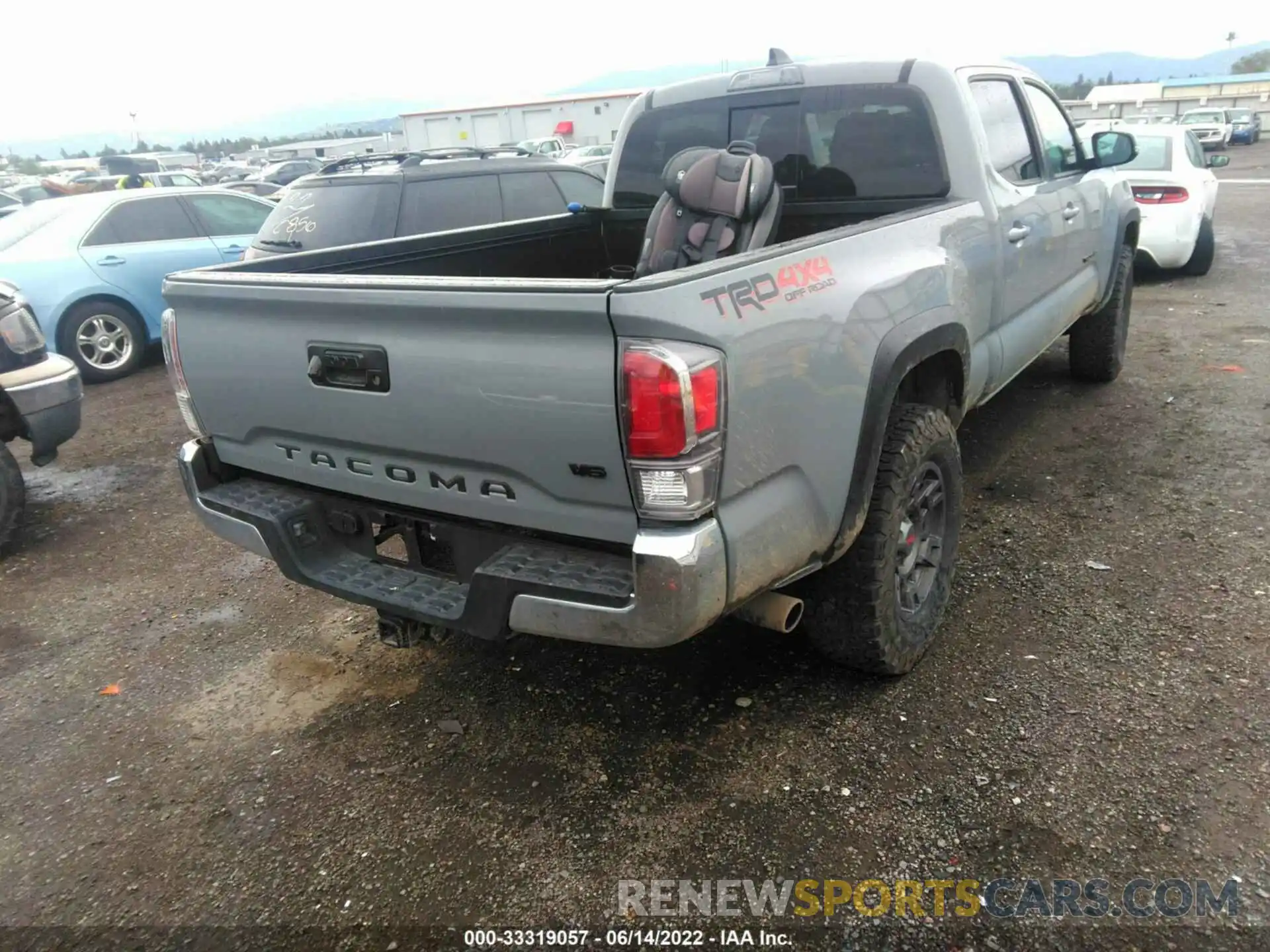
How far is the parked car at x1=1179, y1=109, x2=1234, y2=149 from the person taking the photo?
30.3 meters

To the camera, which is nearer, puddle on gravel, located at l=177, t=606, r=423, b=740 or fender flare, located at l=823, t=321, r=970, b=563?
fender flare, located at l=823, t=321, r=970, b=563

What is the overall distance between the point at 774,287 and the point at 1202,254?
9173 mm

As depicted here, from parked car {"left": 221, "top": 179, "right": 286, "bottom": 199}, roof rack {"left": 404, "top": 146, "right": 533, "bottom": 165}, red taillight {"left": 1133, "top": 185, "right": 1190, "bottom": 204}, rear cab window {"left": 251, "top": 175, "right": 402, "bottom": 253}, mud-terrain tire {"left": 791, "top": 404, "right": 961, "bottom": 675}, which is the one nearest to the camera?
mud-terrain tire {"left": 791, "top": 404, "right": 961, "bottom": 675}

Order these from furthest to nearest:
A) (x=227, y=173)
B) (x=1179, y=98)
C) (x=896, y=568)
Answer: (x=1179, y=98) → (x=227, y=173) → (x=896, y=568)

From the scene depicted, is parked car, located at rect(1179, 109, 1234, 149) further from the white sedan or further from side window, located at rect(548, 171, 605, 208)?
side window, located at rect(548, 171, 605, 208)

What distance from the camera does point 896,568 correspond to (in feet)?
9.61

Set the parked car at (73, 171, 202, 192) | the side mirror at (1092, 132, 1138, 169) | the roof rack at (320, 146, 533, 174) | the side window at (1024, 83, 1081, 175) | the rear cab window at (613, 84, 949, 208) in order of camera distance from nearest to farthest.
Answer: the rear cab window at (613, 84, 949, 208) → the side window at (1024, 83, 1081, 175) → the side mirror at (1092, 132, 1138, 169) → the roof rack at (320, 146, 533, 174) → the parked car at (73, 171, 202, 192)

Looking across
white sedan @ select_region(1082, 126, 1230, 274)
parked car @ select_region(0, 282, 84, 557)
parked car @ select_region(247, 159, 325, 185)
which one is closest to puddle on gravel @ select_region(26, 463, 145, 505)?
parked car @ select_region(0, 282, 84, 557)

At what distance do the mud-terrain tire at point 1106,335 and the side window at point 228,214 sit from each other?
737 cm

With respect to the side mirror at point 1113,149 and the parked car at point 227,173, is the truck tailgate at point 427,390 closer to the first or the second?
the side mirror at point 1113,149

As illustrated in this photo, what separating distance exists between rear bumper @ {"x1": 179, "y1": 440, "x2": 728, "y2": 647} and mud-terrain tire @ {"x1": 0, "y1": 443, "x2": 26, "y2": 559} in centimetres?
236

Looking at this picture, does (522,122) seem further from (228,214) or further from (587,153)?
(228,214)

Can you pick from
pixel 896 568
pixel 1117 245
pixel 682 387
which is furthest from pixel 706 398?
pixel 1117 245

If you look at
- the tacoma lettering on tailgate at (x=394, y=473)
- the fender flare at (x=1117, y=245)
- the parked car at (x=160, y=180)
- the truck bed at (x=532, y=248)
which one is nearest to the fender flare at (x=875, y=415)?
the truck bed at (x=532, y=248)
